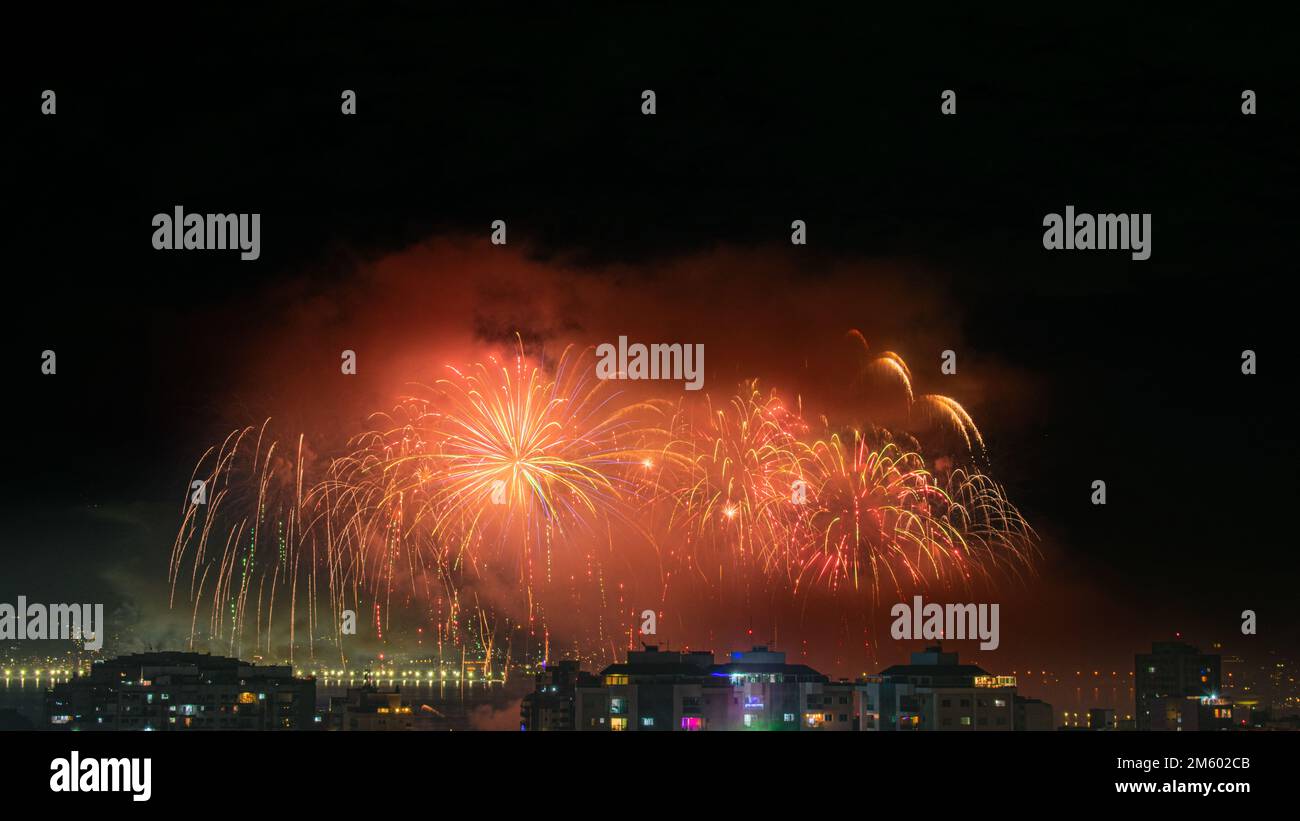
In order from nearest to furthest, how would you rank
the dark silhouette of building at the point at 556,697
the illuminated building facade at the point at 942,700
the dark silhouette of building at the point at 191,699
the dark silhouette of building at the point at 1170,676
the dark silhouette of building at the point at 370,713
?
the illuminated building facade at the point at 942,700 → the dark silhouette of building at the point at 556,697 → the dark silhouette of building at the point at 370,713 → the dark silhouette of building at the point at 191,699 → the dark silhouette of building at the point at 1170,676

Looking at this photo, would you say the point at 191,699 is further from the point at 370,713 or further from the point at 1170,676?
the point at 1170,676

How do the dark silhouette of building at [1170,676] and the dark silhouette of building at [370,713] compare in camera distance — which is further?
the dark silhouette of building at [1170,676]

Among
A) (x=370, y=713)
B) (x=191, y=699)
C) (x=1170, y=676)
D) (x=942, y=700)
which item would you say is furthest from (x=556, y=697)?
(x=1170, y=676)

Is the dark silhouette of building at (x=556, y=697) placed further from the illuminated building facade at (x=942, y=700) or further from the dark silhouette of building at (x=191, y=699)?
the illuminated building facade at (x=942, y=700)

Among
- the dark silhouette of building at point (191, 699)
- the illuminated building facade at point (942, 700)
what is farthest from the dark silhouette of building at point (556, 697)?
the illuminated building facade at point (942, 700)

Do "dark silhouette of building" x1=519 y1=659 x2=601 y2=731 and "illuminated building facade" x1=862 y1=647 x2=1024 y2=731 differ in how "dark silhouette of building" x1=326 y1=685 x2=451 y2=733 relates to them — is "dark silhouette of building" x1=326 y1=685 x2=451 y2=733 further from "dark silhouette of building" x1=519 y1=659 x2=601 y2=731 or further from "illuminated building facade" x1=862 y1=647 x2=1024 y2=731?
"illuminated building facade" x1=862 y1=647 x2=1024 y2=731
